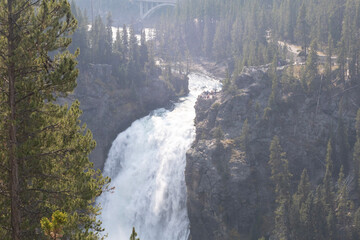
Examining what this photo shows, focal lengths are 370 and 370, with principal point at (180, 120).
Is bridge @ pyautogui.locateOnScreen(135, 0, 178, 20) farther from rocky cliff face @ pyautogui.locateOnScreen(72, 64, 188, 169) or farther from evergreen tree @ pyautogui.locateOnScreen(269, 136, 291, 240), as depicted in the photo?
evergreen tree @ pyautogui.locateOnScreen(269, 136, 291, 240)

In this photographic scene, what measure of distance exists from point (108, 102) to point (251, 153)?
113 feet

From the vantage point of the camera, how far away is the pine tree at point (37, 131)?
1555 cm

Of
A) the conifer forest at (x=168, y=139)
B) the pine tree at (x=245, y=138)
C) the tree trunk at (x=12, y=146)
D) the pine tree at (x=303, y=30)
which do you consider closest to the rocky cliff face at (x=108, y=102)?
the conifer forest at (x=168, y=139)

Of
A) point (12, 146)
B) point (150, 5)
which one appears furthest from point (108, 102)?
point (150, 5)

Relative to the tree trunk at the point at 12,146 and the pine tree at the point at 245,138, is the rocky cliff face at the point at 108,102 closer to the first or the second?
the pine tree at the point at 245,138

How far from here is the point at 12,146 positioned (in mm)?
15406

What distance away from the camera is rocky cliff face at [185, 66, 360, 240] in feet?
161

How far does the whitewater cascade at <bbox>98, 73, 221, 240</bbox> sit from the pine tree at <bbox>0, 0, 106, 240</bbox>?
3698cm

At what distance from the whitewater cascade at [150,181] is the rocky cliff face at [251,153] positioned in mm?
3247

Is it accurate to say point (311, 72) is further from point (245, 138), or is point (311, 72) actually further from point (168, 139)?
point (168, 139)

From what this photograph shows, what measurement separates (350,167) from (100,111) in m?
46.0

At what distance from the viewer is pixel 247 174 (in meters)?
50.4

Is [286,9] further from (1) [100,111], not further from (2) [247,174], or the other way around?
(2) [247,174]

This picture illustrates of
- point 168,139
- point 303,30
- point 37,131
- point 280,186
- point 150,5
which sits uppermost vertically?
point 37,131
